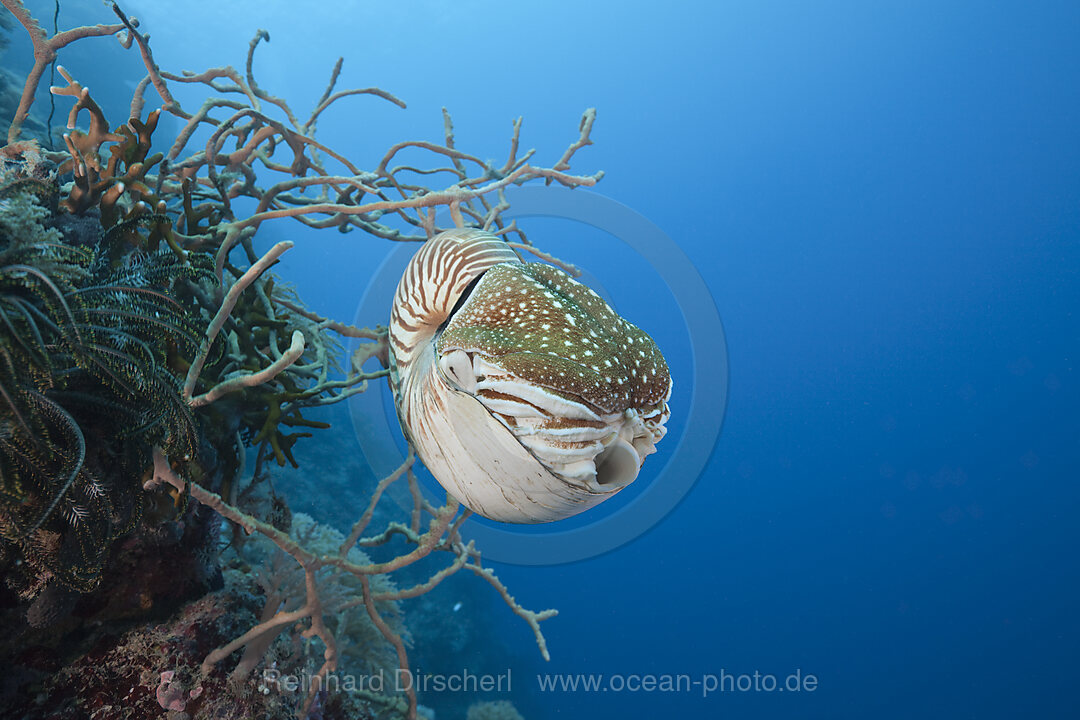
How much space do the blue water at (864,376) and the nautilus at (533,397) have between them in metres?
8.83

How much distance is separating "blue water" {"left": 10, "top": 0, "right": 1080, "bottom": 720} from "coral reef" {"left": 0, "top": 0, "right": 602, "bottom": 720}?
28.0 feet

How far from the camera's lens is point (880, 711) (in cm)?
1312

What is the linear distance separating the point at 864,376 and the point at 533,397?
18234 mm

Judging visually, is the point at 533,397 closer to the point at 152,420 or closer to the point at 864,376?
the point at 152,420

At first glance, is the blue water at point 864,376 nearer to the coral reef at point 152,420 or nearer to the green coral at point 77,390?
the coral reef at point 152,420

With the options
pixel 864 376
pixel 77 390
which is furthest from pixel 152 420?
pixel 864 376

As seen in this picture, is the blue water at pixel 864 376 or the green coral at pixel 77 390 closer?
the green coral at pixel 77 390

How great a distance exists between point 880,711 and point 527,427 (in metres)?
18.6

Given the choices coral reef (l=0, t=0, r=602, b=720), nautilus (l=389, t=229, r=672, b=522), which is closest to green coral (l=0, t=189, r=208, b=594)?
coral reef (l=0, t=0, r=602, b=720)

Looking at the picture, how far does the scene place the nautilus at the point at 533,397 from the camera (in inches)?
33.7

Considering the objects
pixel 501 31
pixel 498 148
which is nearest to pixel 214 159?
pixel 498 148

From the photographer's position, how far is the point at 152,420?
3.79 feet

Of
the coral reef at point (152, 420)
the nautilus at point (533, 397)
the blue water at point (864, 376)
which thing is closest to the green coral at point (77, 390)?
the coral reef at point (152, 420)

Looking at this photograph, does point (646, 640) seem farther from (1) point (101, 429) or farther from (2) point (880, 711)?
(1) point (101, 429)
